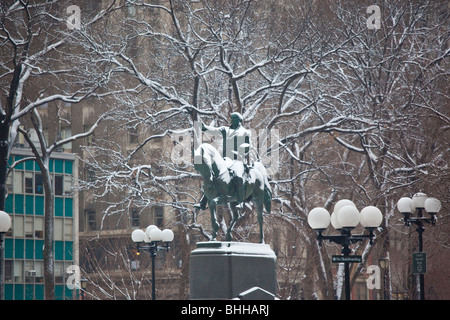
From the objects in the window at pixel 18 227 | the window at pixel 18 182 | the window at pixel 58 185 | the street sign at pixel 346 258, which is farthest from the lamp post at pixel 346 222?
the window at pixel 58 185

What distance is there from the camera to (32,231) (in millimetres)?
63156

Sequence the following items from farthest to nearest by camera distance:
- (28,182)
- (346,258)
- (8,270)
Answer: (28,182) < (8,270) < (346,258)

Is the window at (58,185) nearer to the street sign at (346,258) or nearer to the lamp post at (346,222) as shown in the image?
the lamp post at (346,222)

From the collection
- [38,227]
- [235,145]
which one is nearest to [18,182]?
[38,227]

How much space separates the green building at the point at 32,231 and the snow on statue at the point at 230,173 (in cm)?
4253

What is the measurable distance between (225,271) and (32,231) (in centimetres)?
4818

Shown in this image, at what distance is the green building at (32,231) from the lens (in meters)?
61.5

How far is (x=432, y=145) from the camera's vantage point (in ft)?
89.5

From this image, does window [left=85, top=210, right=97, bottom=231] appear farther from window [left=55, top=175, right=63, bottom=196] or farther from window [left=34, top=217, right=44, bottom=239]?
window [left=34, top=217, right=44, bottom=239]

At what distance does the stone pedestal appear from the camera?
17.3 meters

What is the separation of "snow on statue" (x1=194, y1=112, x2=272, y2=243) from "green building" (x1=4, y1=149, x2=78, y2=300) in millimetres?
42526

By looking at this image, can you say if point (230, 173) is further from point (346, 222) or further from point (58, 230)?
point (58, 230)
